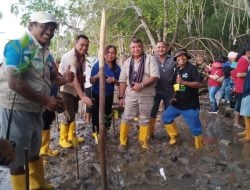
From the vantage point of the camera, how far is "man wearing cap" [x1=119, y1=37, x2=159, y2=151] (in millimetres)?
6047

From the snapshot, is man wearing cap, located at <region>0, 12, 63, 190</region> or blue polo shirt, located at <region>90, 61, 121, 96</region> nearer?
man wearing cap, located at <region>0, 12, 63, 190</region>

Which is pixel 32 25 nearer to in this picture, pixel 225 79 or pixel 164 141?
pixel 164 141

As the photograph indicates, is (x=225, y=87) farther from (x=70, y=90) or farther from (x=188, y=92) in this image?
(x=70, y=90)

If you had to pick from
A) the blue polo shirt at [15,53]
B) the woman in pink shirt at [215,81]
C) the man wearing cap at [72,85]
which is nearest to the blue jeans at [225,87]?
the woman in pink shirt at [215,81]

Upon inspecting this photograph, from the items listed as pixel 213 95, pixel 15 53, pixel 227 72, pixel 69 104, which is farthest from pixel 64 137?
pixel 227 72

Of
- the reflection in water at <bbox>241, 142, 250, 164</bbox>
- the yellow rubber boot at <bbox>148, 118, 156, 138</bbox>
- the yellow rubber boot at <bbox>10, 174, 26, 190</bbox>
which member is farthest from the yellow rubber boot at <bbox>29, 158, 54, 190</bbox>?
the reflection in water at <bbox>241, 142, 250, 164</bbox>

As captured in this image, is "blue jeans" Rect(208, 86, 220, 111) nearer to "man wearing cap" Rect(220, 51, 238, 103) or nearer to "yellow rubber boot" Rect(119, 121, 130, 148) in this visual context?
"man wearing cap" Rect(220, 51, 238, 103)

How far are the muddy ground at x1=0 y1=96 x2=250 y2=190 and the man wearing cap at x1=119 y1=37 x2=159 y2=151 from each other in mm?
574

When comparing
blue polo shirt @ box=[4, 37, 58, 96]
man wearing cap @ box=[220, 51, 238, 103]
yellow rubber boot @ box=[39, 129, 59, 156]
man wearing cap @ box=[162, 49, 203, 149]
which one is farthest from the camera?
man wearing cap @ box=[220, 51, 238, 103]

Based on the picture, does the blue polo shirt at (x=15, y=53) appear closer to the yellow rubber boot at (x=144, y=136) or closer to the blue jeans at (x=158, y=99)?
the yellow rubber boot at (x=144, y=136)

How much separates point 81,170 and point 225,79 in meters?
6.87

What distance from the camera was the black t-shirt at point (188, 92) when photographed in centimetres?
603

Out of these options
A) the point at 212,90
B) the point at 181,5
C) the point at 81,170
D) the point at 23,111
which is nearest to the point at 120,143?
the point at 81,170

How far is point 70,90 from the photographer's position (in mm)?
6121
